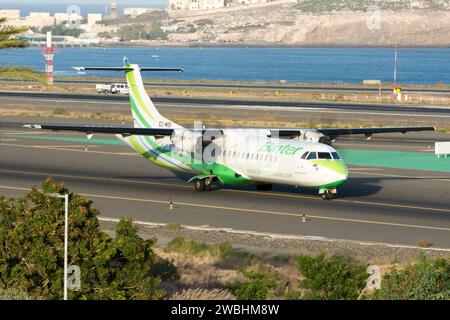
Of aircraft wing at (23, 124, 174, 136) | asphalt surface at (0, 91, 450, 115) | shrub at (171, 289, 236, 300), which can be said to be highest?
aircraft wing at (23, 124, 174, 136)

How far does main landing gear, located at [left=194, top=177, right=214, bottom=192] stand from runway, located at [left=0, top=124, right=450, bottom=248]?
347mm

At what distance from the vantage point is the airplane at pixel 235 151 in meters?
38.5

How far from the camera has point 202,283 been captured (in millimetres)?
25484

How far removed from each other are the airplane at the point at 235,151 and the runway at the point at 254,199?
0.92m

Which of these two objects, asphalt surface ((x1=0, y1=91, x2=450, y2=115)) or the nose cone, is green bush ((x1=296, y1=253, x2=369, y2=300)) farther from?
asphalt surface ((x1=0, y1=91, x2=450, y2=115))

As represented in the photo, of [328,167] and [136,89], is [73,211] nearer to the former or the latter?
[328,167]

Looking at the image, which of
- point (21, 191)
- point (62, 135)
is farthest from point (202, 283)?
point (62, 135)

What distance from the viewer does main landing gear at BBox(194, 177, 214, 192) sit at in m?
42.2

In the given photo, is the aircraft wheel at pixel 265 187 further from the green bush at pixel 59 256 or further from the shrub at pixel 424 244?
the green bush at pixel 59 256

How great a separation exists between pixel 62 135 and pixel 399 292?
158ft

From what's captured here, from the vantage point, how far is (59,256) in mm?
20531

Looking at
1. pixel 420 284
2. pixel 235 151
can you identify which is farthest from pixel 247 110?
pixel 420 284

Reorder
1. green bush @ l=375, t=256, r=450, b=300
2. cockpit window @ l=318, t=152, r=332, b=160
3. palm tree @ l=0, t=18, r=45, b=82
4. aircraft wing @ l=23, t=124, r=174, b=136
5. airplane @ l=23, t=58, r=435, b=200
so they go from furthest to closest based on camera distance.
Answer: aircraft wing @ l=23, t=124, r=174, b=136, airplane @ l=23, t=58, r=435, b=200, cockpit window @ l=318, t=152, r=332, b=160, palm tree @ l=0, t=18, r=45, b=82, green bush @ l=375, t=256, r=450, b=300

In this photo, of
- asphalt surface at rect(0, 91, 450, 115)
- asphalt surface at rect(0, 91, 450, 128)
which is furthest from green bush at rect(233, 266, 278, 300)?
asphalt surface at rect(0, 91, 450, 115)
